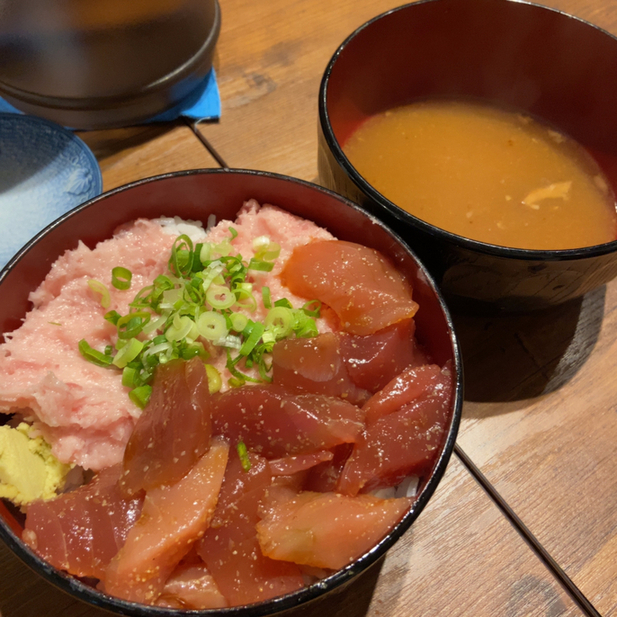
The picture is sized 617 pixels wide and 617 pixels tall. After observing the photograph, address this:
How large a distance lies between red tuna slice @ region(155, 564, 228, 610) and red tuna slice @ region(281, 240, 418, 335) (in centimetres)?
55

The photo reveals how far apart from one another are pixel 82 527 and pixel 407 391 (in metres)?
0.64

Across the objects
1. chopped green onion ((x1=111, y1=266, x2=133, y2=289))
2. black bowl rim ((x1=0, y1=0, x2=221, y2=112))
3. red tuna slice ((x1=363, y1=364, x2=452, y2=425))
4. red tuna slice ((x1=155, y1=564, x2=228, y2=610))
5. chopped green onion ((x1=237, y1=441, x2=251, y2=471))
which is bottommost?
red tuna slice ((x1=155, y1=564, x2=228, y2=610))

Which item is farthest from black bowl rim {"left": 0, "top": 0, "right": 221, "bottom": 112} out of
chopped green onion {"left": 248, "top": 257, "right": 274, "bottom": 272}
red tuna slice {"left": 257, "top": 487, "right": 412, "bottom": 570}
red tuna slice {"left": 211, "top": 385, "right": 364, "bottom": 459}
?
red tuna slice {"left": 257, "top": 487, "right": 412, "bottom": 570}

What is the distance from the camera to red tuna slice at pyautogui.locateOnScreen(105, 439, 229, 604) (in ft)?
2.75

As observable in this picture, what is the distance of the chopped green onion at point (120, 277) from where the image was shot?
3.90 ft

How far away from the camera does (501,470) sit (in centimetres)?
130

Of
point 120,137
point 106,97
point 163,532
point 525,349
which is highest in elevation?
point 106,97

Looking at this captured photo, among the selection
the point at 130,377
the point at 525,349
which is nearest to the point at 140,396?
the point at 130,377

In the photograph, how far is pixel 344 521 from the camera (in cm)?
86

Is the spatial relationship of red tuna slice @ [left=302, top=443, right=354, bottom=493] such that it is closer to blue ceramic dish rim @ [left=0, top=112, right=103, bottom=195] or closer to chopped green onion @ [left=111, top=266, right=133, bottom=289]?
chopped green onion @ [left=111, top=266, right=133, bottom=289]

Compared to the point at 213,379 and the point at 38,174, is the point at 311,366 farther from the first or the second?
the point at 38,174

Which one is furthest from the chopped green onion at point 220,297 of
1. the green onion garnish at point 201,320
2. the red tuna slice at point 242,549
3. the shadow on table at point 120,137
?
the shadow on table at point 120,137

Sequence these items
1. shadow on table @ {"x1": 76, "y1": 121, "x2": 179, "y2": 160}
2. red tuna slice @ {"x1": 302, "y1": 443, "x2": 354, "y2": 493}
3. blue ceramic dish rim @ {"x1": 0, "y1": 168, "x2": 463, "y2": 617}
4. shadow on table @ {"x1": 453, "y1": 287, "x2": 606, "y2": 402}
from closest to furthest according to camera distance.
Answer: blue ceramic dish rim @ {"x1": 0, "y1": 168, "x2": 463, "y2": 617}, red tuna slice @ {"x1": 302, "y1": 443, "x2": 354, "y2": 493}, shadow on table @ {"x1": 453, "y1": 287, "x2": 606, "y2": 402}, shadow on table @ {"x1": 76, "y1": 121, "x2": 179, "y2": 160}

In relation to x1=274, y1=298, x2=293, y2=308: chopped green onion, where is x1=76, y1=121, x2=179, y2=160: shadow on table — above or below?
above
